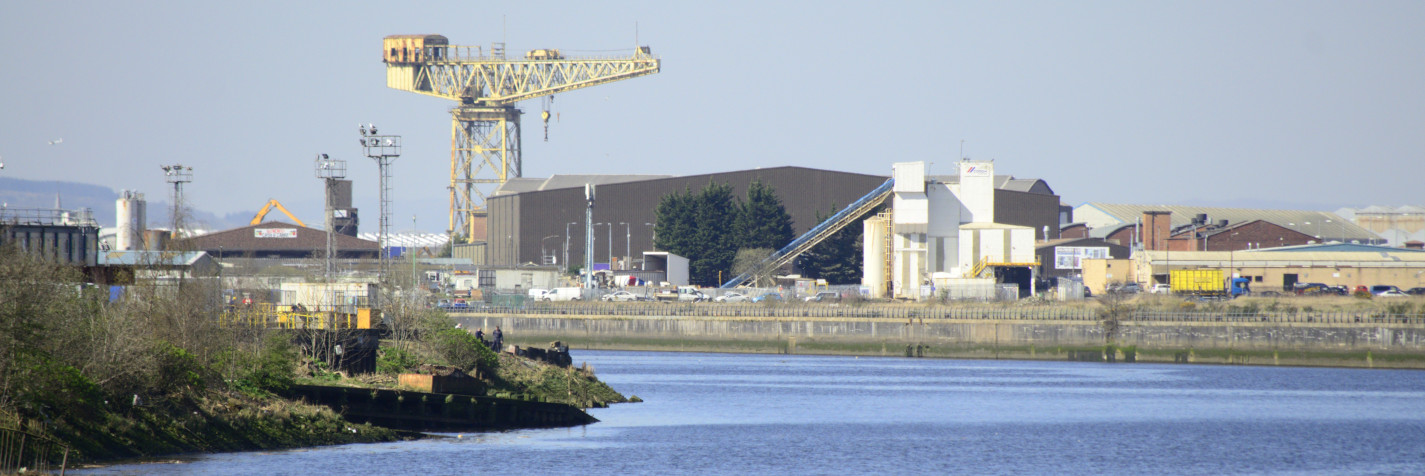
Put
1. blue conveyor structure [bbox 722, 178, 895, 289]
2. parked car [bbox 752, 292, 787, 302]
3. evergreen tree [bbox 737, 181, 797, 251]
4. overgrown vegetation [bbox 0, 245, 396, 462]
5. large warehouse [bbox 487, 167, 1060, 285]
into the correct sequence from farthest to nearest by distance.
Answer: large warehouse [bbox 487, 167, 1060, 285]
evergreen tree [bbox 737, 181, 797, 251]
blue conveyor structure [bbox 722, 178, 895, 289]
parked car [bbox 752, 292, 787, 302]
overgrown vegetation [bbox 0, 245, 396, 462]

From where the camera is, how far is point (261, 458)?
29328 millimetres

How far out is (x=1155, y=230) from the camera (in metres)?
124

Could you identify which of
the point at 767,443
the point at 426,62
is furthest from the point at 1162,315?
the point at 426,62

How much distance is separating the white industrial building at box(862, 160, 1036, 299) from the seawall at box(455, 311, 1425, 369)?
1027 centimetres

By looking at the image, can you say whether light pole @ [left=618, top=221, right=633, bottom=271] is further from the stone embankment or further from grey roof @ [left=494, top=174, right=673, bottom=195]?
the stone embankment

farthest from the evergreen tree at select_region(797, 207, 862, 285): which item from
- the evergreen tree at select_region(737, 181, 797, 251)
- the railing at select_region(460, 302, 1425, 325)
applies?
the railing at select_region(460, 302, 1425, 325)

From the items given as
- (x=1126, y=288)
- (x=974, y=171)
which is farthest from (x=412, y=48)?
(x=1126, y=288)

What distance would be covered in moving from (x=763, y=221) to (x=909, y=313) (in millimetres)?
31212

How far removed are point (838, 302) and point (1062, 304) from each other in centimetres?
1446

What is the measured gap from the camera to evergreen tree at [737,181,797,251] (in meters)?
110

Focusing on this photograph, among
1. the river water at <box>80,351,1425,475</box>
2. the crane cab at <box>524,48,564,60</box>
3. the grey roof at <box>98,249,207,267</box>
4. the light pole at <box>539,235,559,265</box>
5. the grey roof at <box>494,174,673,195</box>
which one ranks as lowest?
the river water at <box>80,351,1425,475</box>

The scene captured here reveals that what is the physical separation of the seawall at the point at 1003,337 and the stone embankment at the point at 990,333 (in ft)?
0.18

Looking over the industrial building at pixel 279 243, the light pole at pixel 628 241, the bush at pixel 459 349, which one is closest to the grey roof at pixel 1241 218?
the light pole at pixel 628 241

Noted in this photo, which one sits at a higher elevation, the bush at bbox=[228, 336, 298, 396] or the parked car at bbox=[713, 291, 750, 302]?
the parked car at bbox=[713, 291, 750, 302]
